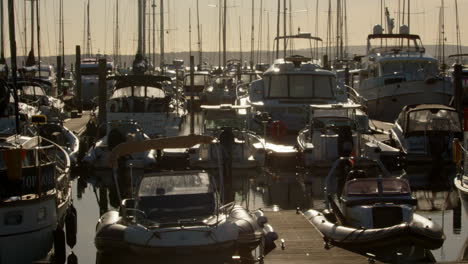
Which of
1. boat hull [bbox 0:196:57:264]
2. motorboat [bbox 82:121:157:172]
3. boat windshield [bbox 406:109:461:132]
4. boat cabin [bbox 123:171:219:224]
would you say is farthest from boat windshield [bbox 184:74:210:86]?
boat hull [bbox 0:196:57:264]

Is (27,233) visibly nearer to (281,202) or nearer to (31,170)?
(31,170)

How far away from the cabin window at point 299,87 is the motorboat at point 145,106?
4.31 meters

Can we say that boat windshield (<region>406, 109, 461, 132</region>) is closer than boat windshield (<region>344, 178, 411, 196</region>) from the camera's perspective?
No

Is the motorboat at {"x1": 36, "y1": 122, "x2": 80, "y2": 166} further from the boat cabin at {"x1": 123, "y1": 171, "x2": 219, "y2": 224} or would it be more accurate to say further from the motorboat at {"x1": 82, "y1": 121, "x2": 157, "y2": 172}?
the boat cabin at {"x1": 123, "y1": 171, "x2": 219, "y2": 224}

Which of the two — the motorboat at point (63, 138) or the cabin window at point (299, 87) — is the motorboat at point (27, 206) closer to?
the motorboat at point (63, 138)

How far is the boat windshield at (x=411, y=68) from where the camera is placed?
4544cm

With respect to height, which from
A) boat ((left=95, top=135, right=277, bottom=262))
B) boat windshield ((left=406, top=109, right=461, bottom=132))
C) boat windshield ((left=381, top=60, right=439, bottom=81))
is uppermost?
boat windshield ((left=381, top=60, right=439, bottom=81))

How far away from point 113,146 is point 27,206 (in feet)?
42.7

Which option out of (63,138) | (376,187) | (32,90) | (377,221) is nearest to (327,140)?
(63,138)

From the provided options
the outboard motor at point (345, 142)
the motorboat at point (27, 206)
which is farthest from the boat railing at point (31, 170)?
the outboard motor at point (345, 142)

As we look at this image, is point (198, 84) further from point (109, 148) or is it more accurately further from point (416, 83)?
point (109, 148)

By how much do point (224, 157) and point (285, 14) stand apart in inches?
1256

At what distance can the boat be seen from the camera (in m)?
15.0

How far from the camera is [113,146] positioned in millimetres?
28922
